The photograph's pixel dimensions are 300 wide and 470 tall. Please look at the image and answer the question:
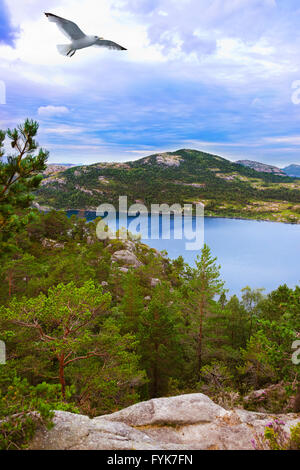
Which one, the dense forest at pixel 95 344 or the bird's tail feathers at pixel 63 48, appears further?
the dense forest at pixel 95 344

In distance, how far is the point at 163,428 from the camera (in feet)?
26.9

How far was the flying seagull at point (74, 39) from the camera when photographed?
5.72m

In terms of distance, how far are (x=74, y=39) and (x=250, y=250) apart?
343 ft

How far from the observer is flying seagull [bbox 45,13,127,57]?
5.72 m

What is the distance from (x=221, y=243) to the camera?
366 ft

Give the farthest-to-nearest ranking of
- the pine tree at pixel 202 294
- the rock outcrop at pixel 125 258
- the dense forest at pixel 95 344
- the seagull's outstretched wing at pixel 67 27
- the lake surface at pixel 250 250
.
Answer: the lake surface at pixel 250 250 < the rock outcrop at pixel 125 258 < the pine tree at pixel 202 294 < the dense forest at pixel 95 344 < the seagull's outstretched wing at pixel 67 27

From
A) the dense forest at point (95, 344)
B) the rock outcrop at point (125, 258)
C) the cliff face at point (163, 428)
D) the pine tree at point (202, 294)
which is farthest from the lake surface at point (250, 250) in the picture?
the cliff face at point (163, 428)

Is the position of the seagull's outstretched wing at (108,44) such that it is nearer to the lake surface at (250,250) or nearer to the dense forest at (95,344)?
the dense forest at (95,344)

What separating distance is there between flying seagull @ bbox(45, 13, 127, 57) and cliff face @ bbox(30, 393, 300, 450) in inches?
373

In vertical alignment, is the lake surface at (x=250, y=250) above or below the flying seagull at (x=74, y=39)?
below

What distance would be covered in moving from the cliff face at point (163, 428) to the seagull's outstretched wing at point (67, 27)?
9729 mm

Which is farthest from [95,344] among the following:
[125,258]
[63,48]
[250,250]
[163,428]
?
[250,250]

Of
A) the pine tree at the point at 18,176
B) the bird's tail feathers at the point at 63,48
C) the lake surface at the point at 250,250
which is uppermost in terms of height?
the bird's tail feathers at the point at 63,48
